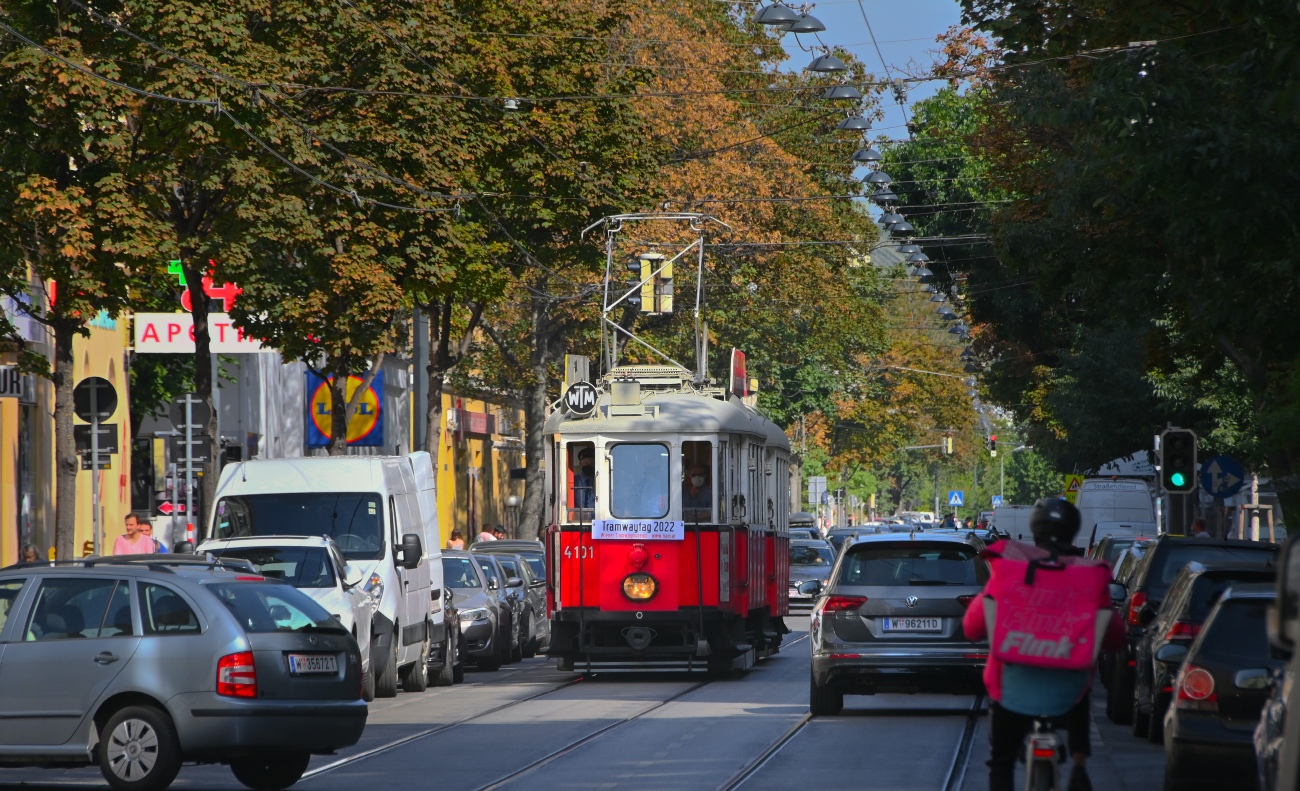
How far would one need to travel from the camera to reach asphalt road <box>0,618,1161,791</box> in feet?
39.5

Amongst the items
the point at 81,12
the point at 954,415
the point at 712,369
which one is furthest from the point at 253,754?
the point at 954,415

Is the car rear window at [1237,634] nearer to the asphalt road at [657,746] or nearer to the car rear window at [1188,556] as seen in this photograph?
the asphalt road at [657,746]

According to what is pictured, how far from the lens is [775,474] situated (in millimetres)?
25438

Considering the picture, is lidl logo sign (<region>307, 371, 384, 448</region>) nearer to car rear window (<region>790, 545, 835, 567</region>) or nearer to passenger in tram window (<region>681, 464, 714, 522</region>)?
passenger in tram window (<region>681, 464, 714, 522</region>)

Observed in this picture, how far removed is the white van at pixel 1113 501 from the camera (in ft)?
154

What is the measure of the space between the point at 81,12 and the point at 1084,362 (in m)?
23.8

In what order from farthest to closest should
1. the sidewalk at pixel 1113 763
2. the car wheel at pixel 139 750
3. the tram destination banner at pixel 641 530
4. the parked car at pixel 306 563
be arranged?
1. the tram destination banner at pixel 641 530
2. the parked car at pixel 306 563
3. the sidewalk at pixel 1113 763
4. the car wheel at pixel 139 750

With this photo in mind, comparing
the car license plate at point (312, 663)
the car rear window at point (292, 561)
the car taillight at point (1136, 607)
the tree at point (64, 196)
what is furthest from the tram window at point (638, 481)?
the car license plate at point (312, 663)

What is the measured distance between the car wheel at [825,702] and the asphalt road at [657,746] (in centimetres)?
15

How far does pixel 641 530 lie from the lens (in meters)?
20.7

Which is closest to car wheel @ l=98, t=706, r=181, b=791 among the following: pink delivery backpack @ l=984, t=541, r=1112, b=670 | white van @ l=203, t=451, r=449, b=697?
pink delivery backpack @ l=984, t=541, r=1112, b=670

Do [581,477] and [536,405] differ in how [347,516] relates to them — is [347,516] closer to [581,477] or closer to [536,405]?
[581,477]

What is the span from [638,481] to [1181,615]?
905 centimetres

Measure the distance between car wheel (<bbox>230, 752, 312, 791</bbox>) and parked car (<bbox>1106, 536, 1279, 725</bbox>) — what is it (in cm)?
725
